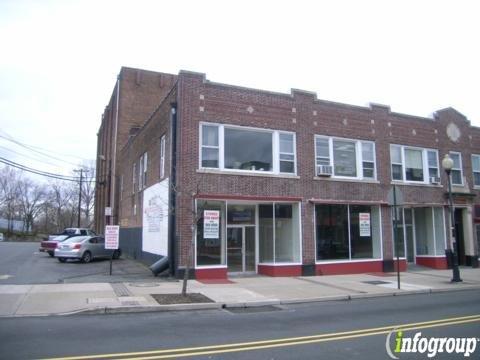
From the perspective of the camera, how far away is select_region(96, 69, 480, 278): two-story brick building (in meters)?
17.3

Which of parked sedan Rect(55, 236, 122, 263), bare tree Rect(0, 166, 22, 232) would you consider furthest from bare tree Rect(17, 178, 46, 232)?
parked sedan Rect(55, 236, 122, 263)

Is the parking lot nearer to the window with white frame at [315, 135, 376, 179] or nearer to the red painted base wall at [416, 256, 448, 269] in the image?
the window with white frame at [315, 135, 376, 179]

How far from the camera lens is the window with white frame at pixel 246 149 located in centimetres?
1773

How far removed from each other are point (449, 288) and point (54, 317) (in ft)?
43.7

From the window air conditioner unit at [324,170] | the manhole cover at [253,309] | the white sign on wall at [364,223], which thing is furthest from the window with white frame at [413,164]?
the manhole cover at [253,309]

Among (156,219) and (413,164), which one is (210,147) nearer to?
(156,219)

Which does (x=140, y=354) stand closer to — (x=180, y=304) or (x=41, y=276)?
(x=180, y=304)

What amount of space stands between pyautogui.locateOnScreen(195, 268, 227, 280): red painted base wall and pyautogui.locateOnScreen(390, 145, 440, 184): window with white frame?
10633mm

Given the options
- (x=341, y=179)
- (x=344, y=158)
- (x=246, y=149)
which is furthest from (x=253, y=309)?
(x=344, y=158)

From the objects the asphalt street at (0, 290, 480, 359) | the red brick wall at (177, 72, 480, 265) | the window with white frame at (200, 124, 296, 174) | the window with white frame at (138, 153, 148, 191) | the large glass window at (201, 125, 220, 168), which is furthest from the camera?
the window with white frame at (138, 153, 148, 191)

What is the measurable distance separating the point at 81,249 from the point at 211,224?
10.3m

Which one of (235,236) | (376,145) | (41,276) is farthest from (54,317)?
(376,145)

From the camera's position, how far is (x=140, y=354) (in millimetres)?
6738

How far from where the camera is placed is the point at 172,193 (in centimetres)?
1728
